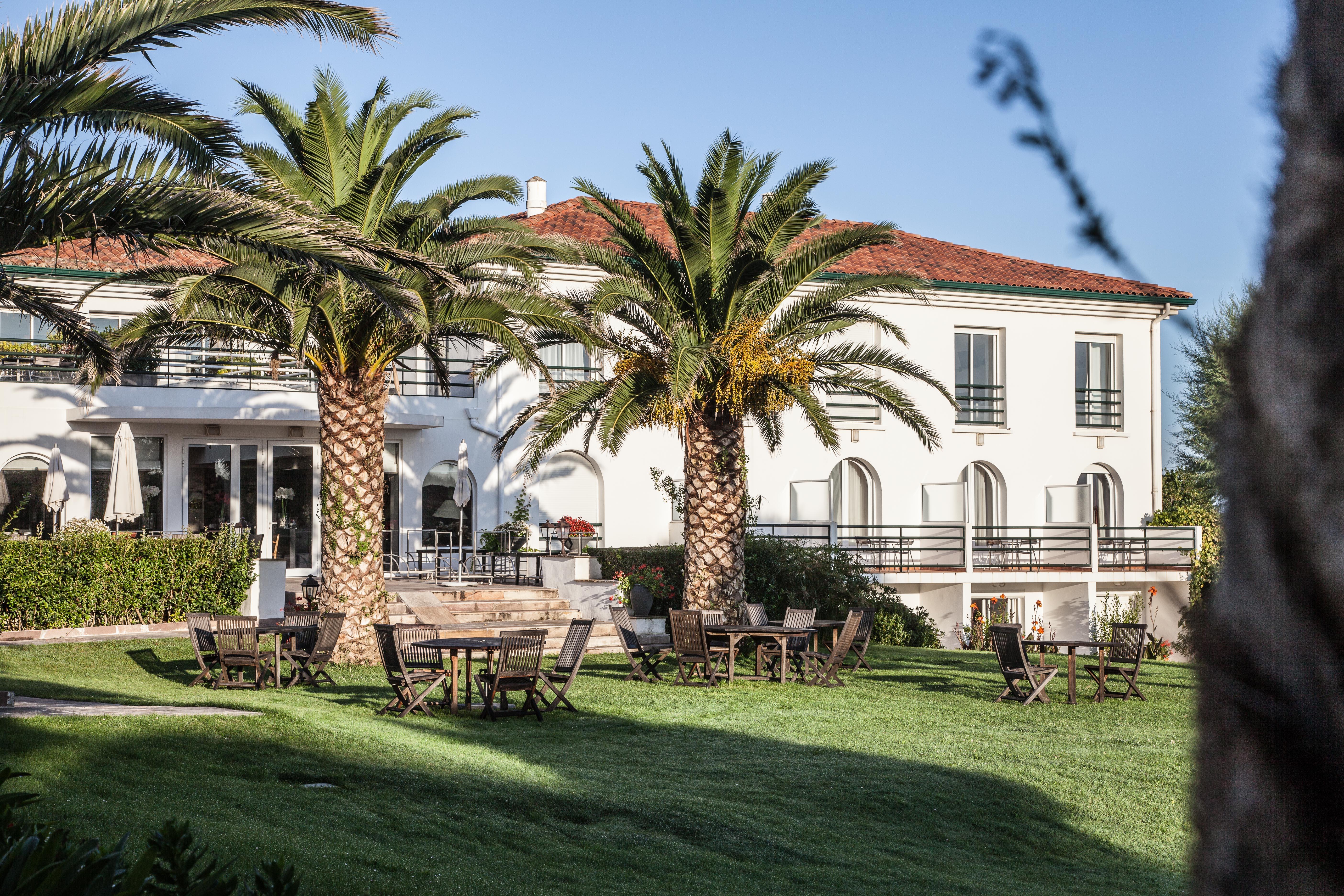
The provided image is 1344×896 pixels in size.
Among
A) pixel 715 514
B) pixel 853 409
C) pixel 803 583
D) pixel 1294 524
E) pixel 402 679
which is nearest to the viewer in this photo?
pixel 1294 524

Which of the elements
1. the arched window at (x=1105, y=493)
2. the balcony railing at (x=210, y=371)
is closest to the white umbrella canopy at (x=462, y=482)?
the balcony railing at (x=210, y=371)

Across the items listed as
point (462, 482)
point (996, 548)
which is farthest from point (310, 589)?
point (996, 548)

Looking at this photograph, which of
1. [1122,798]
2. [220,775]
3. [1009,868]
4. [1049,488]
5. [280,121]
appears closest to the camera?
[1009,868]

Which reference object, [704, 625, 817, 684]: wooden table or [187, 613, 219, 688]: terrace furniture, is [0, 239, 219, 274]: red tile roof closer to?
[187, 613, 219, 688]: terrace furniture

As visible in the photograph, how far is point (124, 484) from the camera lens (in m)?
18.1

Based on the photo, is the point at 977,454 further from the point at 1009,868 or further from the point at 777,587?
the point at 1009,868

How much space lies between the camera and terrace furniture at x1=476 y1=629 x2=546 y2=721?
12.7 m

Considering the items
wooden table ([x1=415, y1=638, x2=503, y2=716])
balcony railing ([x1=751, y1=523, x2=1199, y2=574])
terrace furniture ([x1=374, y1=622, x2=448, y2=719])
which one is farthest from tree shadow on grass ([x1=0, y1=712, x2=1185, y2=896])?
balcony railing ([x1=751, y1=523, x2=1199, y2=574])

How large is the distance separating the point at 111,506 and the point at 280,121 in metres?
6.73

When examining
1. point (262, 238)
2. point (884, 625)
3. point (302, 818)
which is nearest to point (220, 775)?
point (302, 818)

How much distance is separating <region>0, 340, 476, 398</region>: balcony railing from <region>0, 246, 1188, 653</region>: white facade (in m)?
0.08

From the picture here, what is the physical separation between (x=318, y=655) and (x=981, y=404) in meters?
20.4

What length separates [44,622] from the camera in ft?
54.2

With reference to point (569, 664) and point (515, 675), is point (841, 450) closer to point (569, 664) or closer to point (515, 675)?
point (569, 664)
